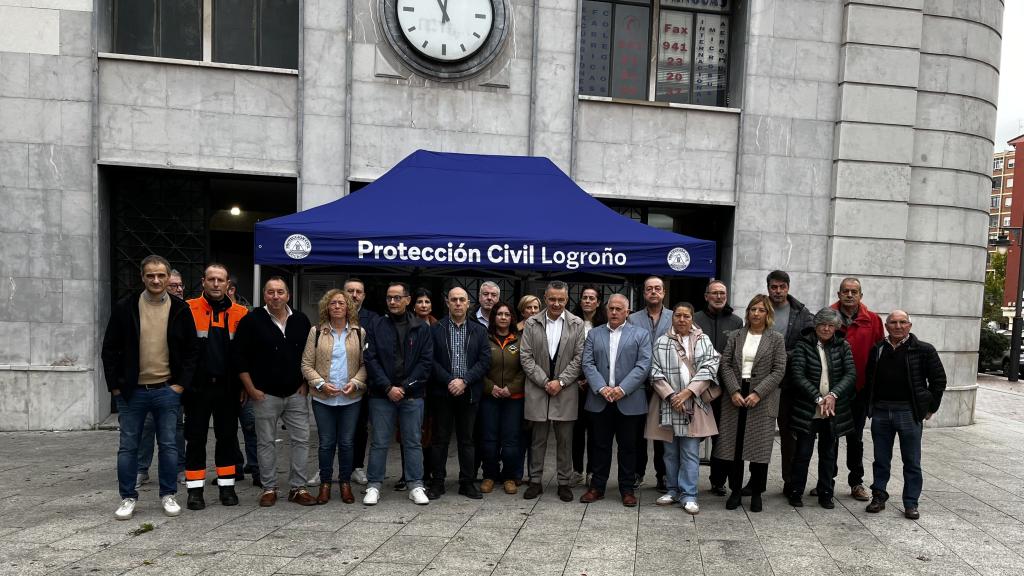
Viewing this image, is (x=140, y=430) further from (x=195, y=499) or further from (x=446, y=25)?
(x=446, y=25)

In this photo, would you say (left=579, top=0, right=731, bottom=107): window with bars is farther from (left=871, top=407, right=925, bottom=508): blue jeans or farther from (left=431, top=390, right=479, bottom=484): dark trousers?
(left=871, top=407, right=925, bottom=508): blue jeans

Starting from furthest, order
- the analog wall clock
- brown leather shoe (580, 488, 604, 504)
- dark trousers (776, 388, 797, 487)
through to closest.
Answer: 1. the analog wall clock
2. dark trousers (776, 388, 797, 487)
3. brown leather shoe (580, 488, 604, 504)

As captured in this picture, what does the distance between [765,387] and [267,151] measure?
7235mm

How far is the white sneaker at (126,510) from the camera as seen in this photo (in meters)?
5.46

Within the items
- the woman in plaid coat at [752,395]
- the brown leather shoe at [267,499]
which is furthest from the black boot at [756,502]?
the brown leather shoe at [267,499]

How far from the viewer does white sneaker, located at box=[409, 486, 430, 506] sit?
604 centimetres

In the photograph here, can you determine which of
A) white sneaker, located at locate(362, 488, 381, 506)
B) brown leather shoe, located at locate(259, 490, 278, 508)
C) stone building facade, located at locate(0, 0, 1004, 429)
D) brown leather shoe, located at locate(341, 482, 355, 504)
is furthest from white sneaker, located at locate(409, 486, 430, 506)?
stone building facade, located at locate(0, 0, 1004, 429)

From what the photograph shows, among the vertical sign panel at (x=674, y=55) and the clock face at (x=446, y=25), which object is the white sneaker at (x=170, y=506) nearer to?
the clock face at (x=446, y=25)

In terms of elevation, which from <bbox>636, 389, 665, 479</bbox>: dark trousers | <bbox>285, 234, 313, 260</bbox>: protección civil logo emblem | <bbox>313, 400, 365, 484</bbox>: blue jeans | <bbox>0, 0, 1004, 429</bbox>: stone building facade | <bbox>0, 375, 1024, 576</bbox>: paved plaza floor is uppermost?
<bbox>0, 0, 1004, 429</bbox>: stone building facade

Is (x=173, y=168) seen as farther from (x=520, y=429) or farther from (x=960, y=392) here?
(x=960, y=392)

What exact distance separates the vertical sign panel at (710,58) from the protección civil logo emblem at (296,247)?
22.6 feet

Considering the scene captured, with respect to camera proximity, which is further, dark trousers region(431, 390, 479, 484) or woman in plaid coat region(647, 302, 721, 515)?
dark trousers region(431, 390, 479, 484)

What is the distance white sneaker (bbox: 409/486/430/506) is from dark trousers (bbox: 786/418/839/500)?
11.1 ft

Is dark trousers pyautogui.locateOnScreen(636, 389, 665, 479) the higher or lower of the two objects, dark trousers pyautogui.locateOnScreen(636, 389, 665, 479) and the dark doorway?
the lower
